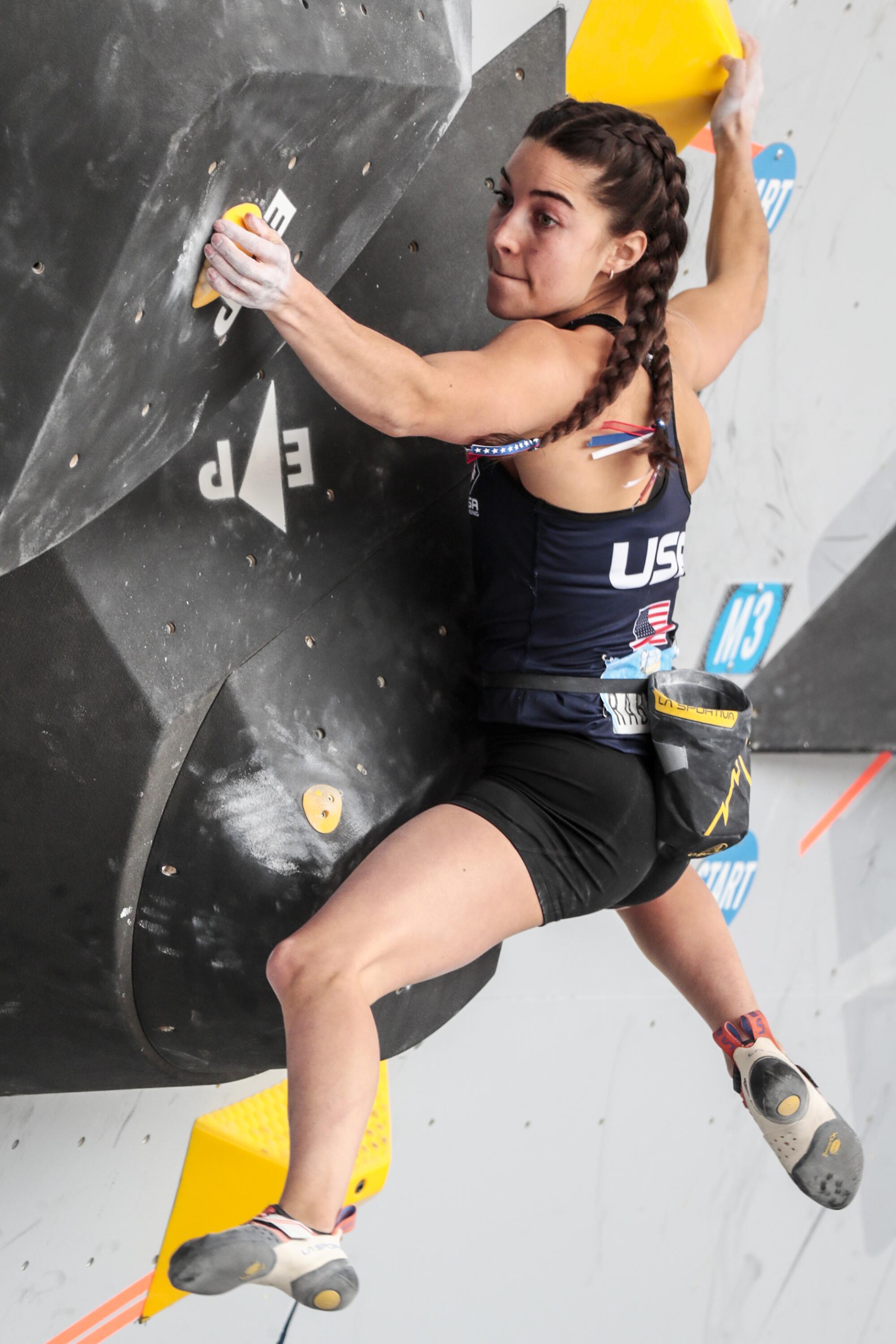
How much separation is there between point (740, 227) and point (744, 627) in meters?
0.71

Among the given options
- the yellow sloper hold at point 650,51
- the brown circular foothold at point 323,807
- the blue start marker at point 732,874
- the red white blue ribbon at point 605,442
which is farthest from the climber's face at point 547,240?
the blue start marker at point 732,874

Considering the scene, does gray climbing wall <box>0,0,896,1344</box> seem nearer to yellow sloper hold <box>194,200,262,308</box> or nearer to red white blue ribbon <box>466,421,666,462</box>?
red white blue ribbon <box>466,421,666,462</box>

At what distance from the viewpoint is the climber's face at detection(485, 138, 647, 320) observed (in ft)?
3.53

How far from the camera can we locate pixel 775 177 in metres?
1.76

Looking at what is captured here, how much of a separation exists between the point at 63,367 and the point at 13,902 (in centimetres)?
48

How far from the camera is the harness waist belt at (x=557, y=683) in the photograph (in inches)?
46.2

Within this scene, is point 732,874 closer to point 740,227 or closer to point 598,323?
point 740,227

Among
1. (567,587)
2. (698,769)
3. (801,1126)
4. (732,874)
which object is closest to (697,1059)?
(732,874)

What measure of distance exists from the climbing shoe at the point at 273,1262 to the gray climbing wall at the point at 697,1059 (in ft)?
2.35

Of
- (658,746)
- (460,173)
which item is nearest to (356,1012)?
(658,746)

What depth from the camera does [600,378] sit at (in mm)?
1071

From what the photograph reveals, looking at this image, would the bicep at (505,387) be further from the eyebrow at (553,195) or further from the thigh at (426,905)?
the thigh at (426,905)

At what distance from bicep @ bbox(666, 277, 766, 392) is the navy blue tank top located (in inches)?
4.9

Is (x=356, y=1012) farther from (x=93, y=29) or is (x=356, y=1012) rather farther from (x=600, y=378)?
(x=93, y=29)
